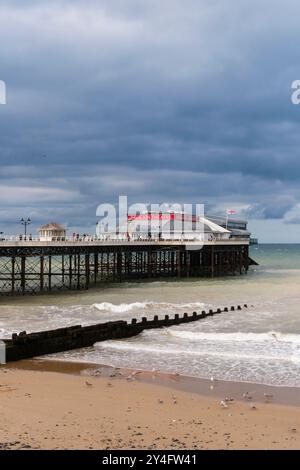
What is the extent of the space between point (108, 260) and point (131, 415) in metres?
49.8

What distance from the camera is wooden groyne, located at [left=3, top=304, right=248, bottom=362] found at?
20.2 meters

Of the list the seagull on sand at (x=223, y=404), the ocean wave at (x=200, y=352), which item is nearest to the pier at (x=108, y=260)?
the ocean wave at (x=200, y=352)

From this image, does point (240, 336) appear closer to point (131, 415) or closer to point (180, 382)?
point (180, 382)

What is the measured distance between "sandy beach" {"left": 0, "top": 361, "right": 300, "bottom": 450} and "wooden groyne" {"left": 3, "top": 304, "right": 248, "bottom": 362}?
2.39 metres

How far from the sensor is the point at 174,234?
72250 mm

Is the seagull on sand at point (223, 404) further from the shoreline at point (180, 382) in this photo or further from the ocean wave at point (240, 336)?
the ocean wave at point (240, 336)

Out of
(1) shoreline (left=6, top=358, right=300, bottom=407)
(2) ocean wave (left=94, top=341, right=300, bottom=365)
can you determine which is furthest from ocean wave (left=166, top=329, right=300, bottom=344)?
(1) shoreline (left=6, top=358, right=300, bottom=407)

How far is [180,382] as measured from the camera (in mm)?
16875

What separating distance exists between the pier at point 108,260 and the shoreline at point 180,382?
2523cm

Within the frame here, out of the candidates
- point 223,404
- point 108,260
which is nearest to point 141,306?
point 223,404

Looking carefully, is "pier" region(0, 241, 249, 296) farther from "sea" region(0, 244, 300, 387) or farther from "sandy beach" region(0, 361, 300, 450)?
"sandy beach" region(0, 361, 300, 450)

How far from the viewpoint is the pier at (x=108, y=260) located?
1844 inches
